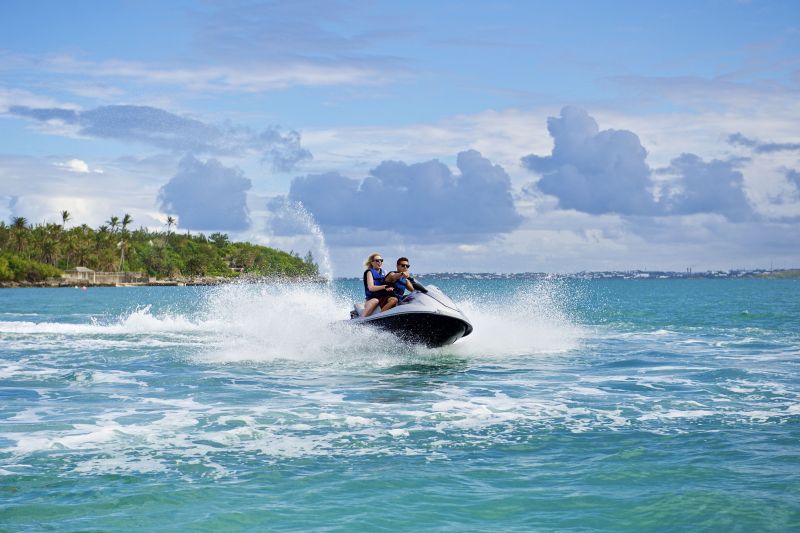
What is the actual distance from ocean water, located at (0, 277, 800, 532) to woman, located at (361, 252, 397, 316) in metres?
0.72

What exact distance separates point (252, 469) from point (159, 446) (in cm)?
162

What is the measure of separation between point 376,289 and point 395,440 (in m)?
8.68

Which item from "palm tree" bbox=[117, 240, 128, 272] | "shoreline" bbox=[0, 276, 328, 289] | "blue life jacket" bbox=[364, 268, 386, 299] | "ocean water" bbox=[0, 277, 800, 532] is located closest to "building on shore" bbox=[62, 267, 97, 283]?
"shoreline" bbox=[0, 276, 328, 289]

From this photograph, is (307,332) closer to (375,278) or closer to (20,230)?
(375,278)

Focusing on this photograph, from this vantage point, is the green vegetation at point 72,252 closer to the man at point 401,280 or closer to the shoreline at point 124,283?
the shoreline at point 124,283

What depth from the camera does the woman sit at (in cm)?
1811

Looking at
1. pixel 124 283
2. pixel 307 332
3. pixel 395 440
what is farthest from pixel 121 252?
pixel 395 440

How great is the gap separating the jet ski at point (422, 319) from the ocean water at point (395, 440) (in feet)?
1.62

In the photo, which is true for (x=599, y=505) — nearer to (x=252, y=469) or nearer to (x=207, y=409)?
(x=252, y=469)

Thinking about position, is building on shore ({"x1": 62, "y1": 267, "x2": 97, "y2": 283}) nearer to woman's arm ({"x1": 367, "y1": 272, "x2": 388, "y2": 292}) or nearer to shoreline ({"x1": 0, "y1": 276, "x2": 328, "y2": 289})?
shoreline ({"x1": 0, "y1": 276, "x2": 328, "y2": 289})

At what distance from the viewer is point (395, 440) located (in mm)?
9570

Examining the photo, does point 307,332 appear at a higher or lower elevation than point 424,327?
lower

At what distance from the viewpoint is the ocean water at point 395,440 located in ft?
22.5

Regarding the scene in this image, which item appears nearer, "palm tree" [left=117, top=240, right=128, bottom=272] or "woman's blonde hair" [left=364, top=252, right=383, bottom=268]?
"woman's blonde hair" [left=364, top=252, right=383, bottom=268]
